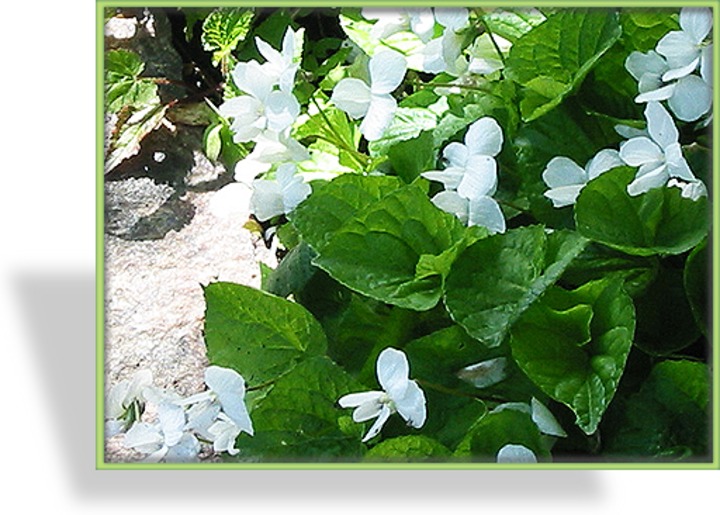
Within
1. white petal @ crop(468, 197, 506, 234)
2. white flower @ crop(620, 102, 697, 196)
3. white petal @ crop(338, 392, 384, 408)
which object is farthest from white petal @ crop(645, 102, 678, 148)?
white petal @ crop(338, 392, 384, 408)

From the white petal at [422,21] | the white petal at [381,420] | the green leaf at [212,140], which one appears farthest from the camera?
the green leaf at [212,140]

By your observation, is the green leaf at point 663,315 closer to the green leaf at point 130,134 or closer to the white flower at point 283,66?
the white flower at point 283,66

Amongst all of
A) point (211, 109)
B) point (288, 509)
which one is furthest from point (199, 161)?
point (288, 509)

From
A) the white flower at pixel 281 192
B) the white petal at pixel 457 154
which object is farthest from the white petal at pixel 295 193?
the white petal at pixel 457 154

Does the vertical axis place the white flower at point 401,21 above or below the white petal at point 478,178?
above

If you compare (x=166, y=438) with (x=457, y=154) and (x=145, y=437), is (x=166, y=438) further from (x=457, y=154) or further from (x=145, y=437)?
(x=457, y=154)

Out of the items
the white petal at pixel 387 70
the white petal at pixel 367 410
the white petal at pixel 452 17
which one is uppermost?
the white petal at pixel 452 17

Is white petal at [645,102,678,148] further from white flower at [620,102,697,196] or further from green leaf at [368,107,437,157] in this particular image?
green leaf at [368,107,437,157]
